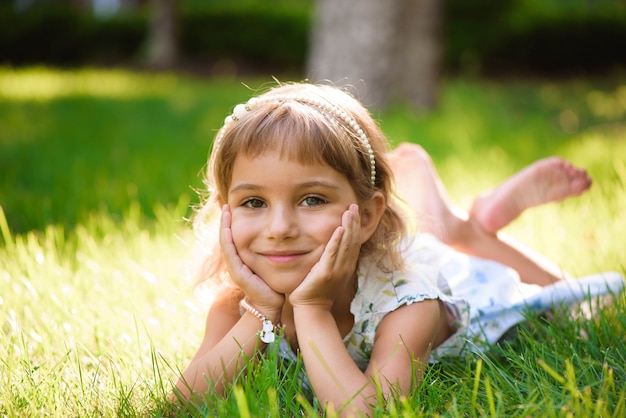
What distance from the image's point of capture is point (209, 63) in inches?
639

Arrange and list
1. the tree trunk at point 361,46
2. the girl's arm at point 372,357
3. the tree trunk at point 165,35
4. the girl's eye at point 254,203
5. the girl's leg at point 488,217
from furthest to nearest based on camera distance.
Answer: the tree trunk at point 165,35 < the tree trunk at point 361,46 < the girl's leg at point 488,217 < the girl's eye at point 254,203 < the girl's arm at point 372,357

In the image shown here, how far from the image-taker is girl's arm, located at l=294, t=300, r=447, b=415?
5.49ft

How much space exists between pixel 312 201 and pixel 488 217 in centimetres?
113

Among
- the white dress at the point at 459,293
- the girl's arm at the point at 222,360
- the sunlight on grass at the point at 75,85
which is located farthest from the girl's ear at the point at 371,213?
the sunlight on grass at the point at 75,85

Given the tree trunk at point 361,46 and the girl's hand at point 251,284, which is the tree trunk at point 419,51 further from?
the girl's hand at point 251,284

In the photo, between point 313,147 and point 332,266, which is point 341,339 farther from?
point 313,147

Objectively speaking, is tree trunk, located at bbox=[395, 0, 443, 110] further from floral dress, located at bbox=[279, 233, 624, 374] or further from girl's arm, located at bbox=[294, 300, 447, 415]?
girl's arm, located at bbox=[294, 300, 447, 415]

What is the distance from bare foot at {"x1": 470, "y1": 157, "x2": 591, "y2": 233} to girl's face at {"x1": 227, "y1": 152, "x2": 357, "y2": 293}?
1.05 m

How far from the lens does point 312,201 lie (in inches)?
73.5

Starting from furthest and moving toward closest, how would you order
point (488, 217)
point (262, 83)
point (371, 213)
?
point (262, 83)
point (488, 217)
point (371, 213)

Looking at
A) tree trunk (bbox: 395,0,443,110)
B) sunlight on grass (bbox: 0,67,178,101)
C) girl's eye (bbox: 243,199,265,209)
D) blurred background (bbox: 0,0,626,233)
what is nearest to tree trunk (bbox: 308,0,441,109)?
blurred background (bbox: 0,0,626,233)

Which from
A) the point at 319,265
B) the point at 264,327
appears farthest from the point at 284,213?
the point at 264,327

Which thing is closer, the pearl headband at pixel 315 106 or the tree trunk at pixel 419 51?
the pearl headband at pixel 315 106

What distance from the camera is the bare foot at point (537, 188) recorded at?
9.09 feet
